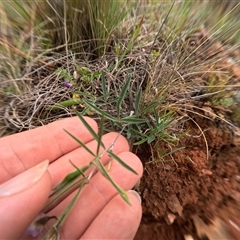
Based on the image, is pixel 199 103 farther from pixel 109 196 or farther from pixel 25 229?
pixel 25 229

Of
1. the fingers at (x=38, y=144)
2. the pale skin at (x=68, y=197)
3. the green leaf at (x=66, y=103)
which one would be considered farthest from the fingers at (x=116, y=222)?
the green leaf at (x=66, y=103)

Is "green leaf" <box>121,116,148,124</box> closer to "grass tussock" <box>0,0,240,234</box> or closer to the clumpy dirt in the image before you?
"grass tussock" <box>0,0,240,234</box>

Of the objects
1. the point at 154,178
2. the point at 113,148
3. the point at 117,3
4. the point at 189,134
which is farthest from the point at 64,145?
the point at 117,3

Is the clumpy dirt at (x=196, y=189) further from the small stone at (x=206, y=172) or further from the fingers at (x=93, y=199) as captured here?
the fingers at (x=93, y=199)

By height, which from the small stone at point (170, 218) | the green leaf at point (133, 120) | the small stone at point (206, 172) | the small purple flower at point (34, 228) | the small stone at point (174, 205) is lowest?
the small purple flower at point (34, 228)

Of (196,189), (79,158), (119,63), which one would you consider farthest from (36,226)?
(119,63)
